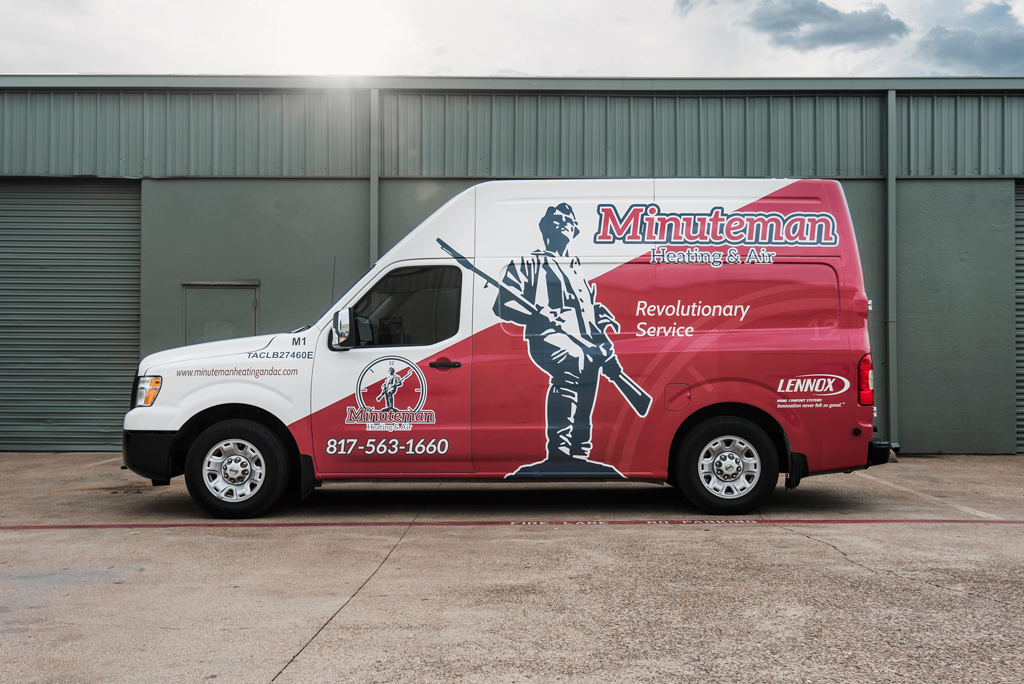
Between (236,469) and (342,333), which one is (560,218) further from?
(236,469)

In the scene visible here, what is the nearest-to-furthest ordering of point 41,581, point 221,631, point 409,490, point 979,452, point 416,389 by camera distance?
point 221,631
point 41,581
point 416,389
point 409,490
point 979,452

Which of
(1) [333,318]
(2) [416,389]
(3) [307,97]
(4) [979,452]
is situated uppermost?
(3) [307,97]

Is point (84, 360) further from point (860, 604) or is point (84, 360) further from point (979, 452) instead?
point (979, 452)

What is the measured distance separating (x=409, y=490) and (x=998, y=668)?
634cm

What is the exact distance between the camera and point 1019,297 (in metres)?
12.4

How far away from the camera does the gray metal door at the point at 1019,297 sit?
1237cm

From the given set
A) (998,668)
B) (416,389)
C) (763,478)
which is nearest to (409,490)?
(416,389)

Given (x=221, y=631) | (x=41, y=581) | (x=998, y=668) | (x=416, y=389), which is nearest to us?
(x=998, y=668)

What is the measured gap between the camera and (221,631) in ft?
13.2

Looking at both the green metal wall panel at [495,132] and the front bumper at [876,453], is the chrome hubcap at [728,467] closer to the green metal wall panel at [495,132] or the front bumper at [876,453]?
the front bumper at [876,453]

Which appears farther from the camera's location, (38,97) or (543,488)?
(38,97)

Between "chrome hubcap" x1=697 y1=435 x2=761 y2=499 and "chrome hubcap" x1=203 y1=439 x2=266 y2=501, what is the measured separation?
3813 millimetres

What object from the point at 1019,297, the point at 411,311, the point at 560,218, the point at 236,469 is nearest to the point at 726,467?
the point at 560,218

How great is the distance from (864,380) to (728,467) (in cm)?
139
